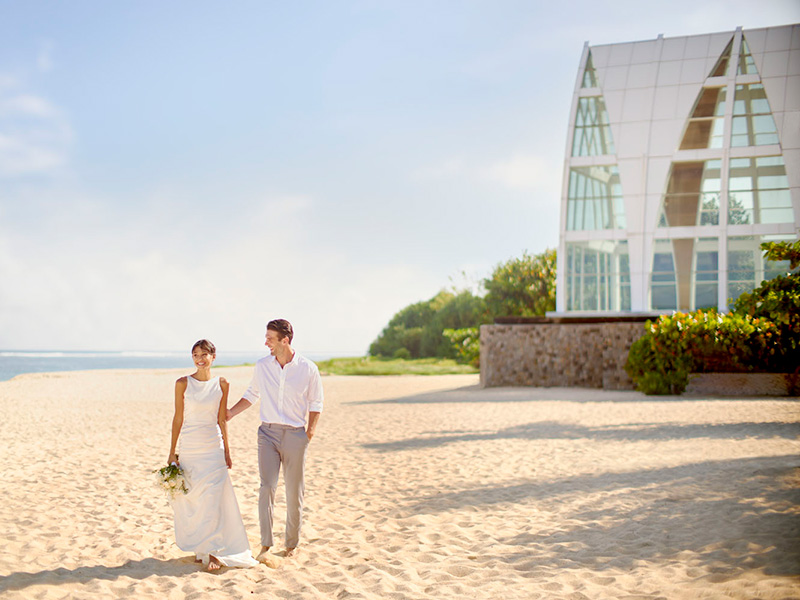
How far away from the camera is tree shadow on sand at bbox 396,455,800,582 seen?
5.98 m

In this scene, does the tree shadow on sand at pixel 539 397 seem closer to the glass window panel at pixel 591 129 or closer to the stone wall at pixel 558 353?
the stone wall at pixel 558 353

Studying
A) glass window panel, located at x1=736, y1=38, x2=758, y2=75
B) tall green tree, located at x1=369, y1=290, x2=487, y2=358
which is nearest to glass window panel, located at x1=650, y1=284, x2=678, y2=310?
glass window panel, located at x1=736, y1=38, x2=758, y2=75

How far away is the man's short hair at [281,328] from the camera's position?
605 centimetres

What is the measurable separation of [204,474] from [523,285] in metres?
44.1

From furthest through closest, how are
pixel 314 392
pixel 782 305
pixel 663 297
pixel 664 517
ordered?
1. pixel 663 297
2. pixel 782 305
3. pixel 664 517
4. pixel 314 392

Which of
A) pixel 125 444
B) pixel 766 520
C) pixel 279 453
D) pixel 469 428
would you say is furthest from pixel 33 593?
pixel 469 428

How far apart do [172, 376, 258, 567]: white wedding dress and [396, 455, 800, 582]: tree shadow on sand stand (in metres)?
2.28

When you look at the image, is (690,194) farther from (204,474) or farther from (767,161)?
(204,474)

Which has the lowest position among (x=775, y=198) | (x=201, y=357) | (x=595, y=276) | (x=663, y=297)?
(x=201, y=357)

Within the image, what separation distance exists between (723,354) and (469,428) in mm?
10826

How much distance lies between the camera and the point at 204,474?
231 inches

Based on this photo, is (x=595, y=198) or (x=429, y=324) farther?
(x=429, y=324)

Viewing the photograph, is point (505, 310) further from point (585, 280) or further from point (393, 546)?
point (393, 546)

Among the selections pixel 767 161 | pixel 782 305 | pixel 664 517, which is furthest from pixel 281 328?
pixel 767 161
